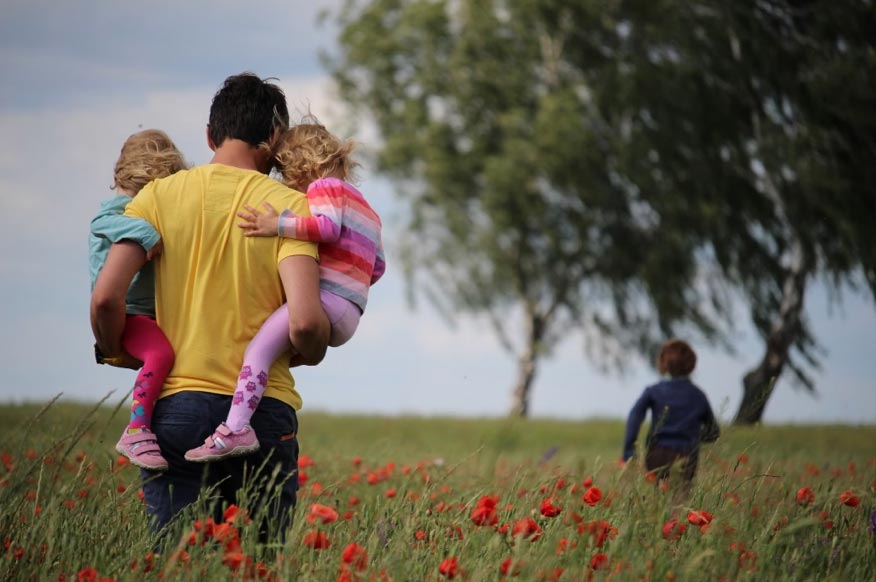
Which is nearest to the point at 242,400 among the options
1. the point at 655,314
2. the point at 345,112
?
the point at 655,314

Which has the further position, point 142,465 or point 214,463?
point 214,463

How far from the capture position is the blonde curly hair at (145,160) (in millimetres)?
3959

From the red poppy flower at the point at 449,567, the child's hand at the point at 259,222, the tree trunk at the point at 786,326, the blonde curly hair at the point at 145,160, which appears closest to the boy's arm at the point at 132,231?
the child's hand at the point at 259,222

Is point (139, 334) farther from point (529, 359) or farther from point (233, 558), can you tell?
point (529, 359)

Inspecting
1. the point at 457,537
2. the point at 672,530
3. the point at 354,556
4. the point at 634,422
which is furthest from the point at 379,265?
the point at 634,422

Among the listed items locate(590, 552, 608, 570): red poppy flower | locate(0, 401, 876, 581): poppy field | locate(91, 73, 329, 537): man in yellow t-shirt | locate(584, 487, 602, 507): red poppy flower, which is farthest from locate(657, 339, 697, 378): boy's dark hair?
locate(91, 73, 329, 537): man in yellow t-shirt

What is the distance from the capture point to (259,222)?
3.41 metres

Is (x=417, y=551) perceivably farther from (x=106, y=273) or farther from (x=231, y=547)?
(x=106, y=273)

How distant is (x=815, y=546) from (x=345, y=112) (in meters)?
21.6

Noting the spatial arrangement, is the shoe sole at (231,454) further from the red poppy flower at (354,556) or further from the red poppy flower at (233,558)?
the red poppy flower at (354,556)

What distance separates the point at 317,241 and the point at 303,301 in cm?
24

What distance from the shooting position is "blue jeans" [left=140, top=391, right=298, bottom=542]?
3.44m

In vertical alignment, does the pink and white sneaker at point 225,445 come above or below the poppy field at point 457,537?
above

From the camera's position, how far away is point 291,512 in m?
3.54
